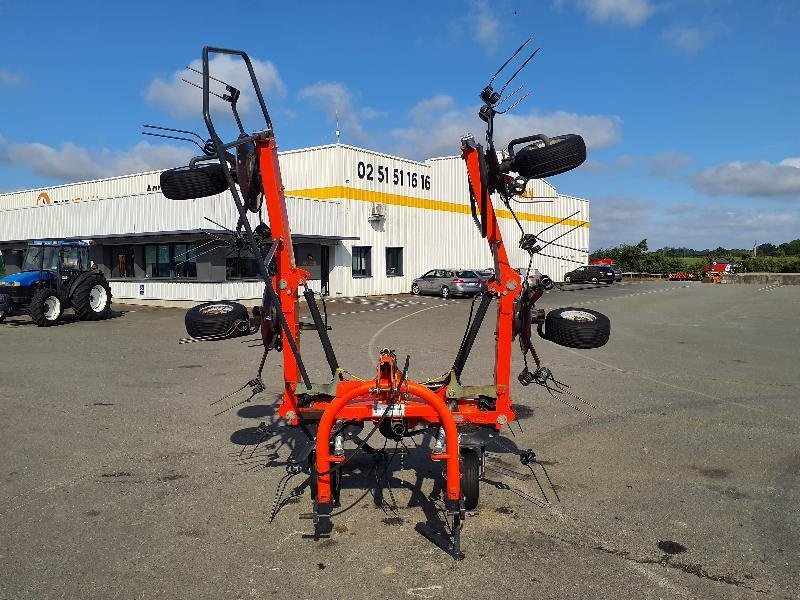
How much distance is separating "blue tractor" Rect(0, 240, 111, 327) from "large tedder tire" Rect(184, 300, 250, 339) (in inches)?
632

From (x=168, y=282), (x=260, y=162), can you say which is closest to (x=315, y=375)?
(x=260, y=162)

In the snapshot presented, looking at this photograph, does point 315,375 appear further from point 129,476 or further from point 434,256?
point 434,256

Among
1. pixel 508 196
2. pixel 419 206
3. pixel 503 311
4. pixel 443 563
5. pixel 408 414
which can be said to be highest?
pixel 419 206

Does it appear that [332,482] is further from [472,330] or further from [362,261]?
[362,261]

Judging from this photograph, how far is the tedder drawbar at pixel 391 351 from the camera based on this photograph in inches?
177

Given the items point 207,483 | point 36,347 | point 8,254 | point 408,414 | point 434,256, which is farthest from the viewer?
point 434,256

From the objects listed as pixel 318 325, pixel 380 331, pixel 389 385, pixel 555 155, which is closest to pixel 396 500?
pixel 389 385

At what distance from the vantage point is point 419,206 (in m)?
37.5

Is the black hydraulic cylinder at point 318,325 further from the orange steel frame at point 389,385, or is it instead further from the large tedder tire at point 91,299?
the large tedder tire at point 91,299

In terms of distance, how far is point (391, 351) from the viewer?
4828 millimetres

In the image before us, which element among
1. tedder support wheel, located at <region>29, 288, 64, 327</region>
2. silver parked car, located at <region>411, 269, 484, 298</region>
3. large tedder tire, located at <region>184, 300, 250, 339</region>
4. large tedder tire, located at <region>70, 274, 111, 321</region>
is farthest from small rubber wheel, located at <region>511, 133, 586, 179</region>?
silver parked car, located at <region>411, 269, 484, 298</region>

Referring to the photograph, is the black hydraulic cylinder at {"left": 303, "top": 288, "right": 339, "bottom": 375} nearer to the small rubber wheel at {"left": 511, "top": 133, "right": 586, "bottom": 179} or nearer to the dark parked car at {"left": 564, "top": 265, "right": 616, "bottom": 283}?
the small rubber wheel at {"left": 511, "top": 133, "right": 586, "bottom": 179}

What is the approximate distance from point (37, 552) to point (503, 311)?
3659 mm

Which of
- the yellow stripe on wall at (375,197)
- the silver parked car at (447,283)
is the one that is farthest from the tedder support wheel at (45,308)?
the silver parked car at (447,283)
